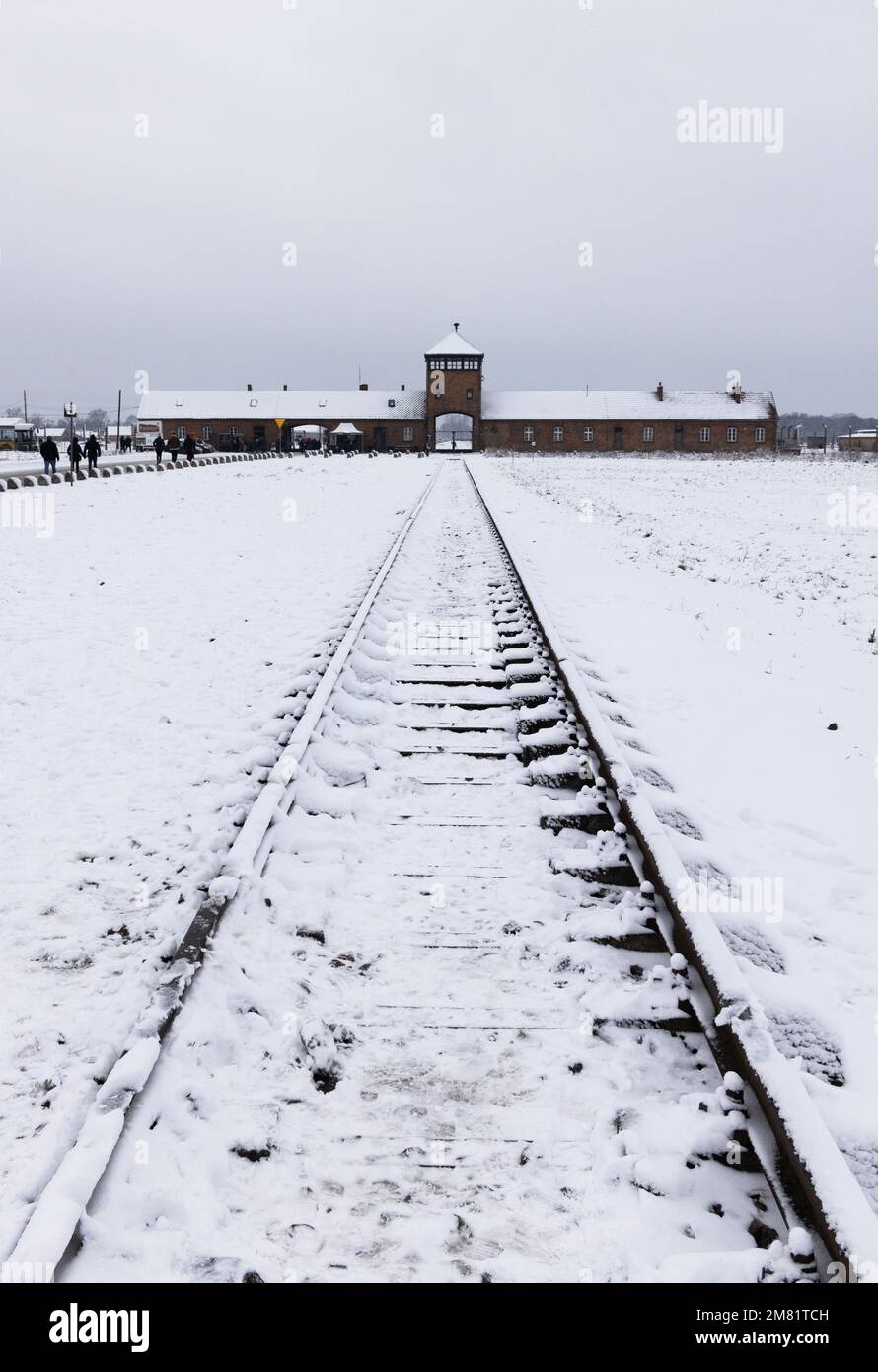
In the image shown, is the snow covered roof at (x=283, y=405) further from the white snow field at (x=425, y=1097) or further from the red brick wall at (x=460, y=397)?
the white snow field at (x=425, y=1097)

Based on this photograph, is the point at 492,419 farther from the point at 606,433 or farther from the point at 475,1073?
the point at 475,1073

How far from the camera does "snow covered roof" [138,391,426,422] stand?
95438 mm

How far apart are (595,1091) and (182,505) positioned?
2130 cm

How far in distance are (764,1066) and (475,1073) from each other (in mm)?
801

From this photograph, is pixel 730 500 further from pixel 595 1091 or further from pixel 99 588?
pixel 595 1091

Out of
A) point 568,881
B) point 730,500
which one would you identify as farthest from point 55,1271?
point 730,500

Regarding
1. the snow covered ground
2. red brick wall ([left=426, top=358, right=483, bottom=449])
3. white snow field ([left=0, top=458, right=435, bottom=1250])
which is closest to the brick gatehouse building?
red brick wall ([left=426, top=358, right=483, bottom=449])

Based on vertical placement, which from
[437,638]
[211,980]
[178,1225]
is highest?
[437,638]

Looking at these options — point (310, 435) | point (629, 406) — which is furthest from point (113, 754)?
point (629, 406)

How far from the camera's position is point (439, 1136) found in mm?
2471

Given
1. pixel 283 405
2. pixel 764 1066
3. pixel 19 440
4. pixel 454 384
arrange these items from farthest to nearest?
pixel 283 405 < pixel 454 384 < pixel 19 440 < pixel 764 1066

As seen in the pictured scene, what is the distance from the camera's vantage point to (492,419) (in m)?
92.8

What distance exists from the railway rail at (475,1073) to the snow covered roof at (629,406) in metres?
92.9

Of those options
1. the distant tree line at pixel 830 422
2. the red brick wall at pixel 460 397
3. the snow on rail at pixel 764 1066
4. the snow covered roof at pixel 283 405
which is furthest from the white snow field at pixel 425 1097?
the distant tree line at pixel 830 422
